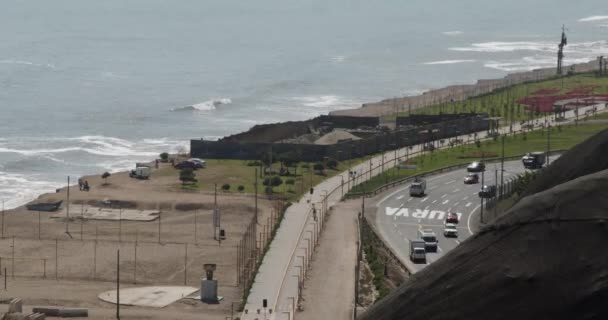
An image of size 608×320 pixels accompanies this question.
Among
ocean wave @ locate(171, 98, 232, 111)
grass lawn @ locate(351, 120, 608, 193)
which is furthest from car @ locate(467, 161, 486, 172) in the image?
ocean wave @ locate(171, 98, 232, 111)

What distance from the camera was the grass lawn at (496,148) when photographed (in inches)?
2736

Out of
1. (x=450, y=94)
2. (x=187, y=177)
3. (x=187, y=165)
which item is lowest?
(x=187, y=177)

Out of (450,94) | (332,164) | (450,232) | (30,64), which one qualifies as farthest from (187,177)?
(30,64)

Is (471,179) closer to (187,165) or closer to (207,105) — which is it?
(187,165)

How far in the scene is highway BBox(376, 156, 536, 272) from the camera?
162 feet

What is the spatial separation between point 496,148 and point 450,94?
41591mm

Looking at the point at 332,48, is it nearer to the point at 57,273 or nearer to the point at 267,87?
the point at 267,87

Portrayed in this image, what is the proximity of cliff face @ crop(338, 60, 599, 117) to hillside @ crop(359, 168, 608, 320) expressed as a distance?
98.8m

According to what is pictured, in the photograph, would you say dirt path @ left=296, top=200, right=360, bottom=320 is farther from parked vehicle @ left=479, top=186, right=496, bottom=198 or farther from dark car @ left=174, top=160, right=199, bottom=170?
dark car @ left=174, top=160, right=199, bottom=170

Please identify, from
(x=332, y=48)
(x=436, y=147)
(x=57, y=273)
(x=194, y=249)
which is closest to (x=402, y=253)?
(x=194, y=249)

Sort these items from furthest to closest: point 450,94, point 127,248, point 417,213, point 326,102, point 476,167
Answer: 1. point 326,102
2. point 450,94
3. point 476,167
4. point 417,213
5. point 127,248

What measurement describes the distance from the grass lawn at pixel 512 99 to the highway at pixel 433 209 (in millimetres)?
25892

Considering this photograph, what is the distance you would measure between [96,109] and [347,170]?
162 feet

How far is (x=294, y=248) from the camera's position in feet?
160
